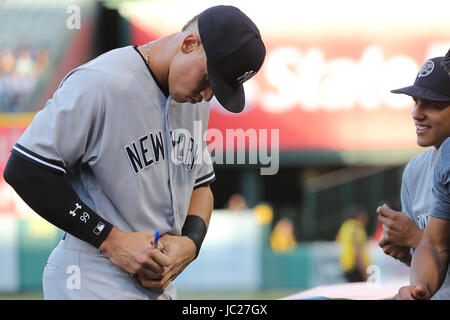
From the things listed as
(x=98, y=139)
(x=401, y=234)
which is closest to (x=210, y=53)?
(x=98, y=139)

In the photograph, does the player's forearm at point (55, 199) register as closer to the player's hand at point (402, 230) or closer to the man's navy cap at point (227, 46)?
the man's navy cap at point (227, 46)

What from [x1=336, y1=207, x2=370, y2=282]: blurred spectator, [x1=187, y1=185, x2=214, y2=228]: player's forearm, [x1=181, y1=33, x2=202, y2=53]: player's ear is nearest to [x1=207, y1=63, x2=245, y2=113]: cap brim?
[x1=181, y1=33, x2=202, y2=53]: player's ear

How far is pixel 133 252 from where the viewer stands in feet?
7.67

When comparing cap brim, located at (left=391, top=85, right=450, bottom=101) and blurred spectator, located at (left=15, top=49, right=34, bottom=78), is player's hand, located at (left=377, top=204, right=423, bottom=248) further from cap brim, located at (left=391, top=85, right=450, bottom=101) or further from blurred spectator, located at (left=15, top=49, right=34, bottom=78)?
blurred spectator, located at (left=15, top=49, right=34, bottom=78)

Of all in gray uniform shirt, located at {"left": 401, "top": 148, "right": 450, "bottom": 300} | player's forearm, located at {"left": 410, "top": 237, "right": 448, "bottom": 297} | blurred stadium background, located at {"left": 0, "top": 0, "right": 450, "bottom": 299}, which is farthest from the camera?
blurred stadium background, located at {"left": 0, "top": 0, "right": 450, "bottom": 299}

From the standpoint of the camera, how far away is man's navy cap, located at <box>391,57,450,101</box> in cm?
308

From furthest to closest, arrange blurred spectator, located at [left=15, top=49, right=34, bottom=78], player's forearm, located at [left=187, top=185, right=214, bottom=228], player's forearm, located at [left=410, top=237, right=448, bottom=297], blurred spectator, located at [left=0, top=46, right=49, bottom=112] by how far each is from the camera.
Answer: blurred spectator, located at [left=15, top=49, right=34, bottom=78] → blurred spectator, located at [left=0, top=46, right=49, bottom=112] → player's forearm, located at [left=187, top=185, right=214, bottom=228] → player's forearm, located at [left=410, top=237, right=448, bottom=297]

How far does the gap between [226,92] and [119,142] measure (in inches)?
16.4

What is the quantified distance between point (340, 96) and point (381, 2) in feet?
7.28

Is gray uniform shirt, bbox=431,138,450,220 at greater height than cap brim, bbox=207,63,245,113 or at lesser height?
lesser

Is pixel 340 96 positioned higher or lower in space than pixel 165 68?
lower

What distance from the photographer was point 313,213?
18234 mm

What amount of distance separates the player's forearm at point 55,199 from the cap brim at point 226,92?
593mm
